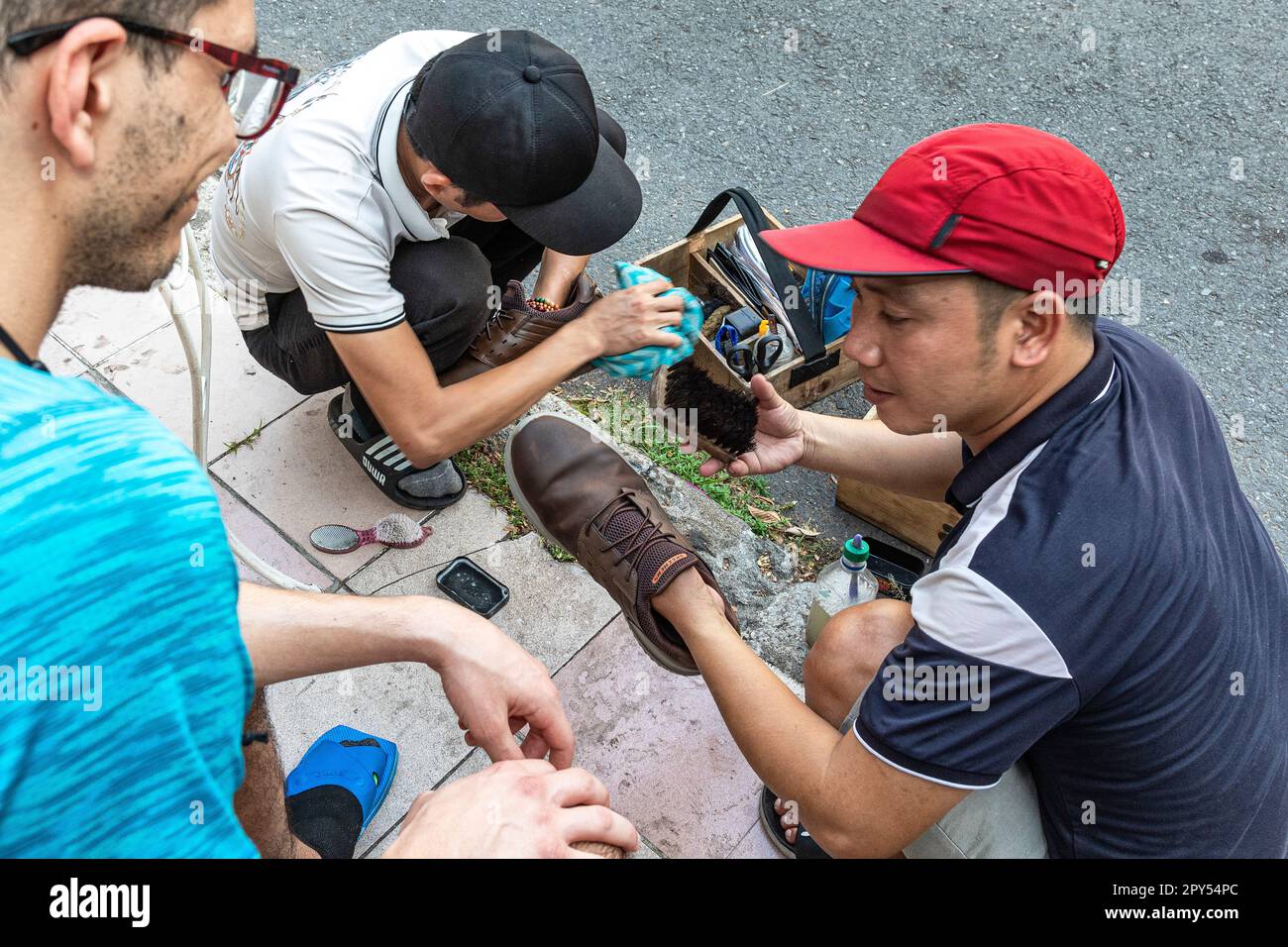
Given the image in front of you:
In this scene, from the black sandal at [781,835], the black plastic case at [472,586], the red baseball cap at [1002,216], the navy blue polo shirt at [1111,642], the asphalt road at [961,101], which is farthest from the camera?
the asphalt road at [961,101]

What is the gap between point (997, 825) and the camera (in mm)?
2055

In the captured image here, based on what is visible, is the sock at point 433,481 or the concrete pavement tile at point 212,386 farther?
the concrete pavement tile at point 212,386

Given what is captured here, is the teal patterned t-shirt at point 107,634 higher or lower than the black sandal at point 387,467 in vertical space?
higher

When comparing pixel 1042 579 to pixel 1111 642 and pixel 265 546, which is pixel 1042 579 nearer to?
pixel 1111 642

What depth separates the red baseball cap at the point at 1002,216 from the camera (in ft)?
6.13

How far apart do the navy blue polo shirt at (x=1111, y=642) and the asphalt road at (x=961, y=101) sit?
6.26ft

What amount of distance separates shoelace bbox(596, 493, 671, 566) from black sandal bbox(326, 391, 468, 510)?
2.49ft

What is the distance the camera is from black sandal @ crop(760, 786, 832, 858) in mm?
2475

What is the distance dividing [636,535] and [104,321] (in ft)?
7.05

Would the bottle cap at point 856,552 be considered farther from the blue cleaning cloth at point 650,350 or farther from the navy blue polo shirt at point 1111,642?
the navy blue polo shirt at point 1111,642

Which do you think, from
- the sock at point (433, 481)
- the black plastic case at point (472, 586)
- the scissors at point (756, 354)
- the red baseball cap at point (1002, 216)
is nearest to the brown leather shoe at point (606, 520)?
the black plastic case at point (472, 586)

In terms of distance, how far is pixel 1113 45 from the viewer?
513 cm

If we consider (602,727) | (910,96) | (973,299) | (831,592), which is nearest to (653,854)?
(602,727)

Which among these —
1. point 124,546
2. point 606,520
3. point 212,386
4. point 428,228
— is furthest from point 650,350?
point 124,546
